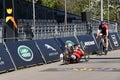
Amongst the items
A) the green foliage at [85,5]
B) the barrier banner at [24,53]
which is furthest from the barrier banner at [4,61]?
the green foliage at [85,5]

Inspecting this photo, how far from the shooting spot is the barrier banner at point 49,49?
18844 millimetres

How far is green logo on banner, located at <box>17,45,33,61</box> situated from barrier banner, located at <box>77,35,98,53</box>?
606 centimetres

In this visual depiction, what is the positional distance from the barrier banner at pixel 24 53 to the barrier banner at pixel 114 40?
408 inches

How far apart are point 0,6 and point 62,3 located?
21.8 meters

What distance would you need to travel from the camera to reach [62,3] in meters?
68.4

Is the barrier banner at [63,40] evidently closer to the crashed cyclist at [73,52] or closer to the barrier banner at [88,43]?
the barrier banner at [88,43]

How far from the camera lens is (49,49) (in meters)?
19.3

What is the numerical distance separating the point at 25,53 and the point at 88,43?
7.73 meters

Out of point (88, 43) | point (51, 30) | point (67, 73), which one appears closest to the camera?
point (67, 73)

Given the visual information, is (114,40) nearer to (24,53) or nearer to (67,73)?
(24,53)

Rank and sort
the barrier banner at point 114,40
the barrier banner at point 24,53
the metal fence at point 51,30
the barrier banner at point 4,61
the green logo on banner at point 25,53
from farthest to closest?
the barrier banner at point 114,40
the metal fence at point 51,30
the green logo on banner at point 25,53
the barrier banner at point 24,53
the barrier banner at point 4,61

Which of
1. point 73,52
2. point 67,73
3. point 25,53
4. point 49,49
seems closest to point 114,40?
point 49,49

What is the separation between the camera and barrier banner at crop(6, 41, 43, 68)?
656 inches

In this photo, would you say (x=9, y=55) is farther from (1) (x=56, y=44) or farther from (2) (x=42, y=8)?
(2) (x=42, y=8)
